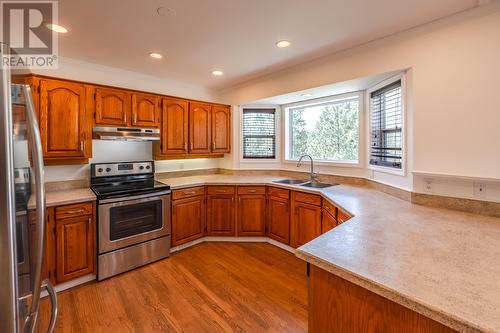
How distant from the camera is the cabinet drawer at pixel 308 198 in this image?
2.90m

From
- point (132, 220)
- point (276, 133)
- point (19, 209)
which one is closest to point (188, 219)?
point (132, 220)

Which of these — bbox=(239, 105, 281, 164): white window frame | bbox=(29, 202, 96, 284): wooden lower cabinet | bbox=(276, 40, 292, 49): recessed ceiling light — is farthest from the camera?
bbox=(239, 105, 281, 164): white window frame

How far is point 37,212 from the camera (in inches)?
38.0

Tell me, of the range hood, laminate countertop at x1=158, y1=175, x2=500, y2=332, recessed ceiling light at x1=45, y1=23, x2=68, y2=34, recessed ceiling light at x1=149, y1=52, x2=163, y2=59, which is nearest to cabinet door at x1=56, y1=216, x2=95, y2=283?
the range hood

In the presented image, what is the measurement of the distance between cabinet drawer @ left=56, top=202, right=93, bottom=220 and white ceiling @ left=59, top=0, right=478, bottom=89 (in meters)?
1.65

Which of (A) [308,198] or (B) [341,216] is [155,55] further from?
(B) [341,216]

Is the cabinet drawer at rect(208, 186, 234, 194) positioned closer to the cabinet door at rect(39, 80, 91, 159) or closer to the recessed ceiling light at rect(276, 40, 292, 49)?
the cabinet door at rect(39, 80, 91, 159)

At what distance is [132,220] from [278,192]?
6.21ft

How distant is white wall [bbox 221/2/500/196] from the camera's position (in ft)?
5.87

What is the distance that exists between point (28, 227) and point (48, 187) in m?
2.31

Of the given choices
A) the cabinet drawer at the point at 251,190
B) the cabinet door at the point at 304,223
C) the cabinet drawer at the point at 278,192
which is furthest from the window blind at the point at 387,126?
the cabinet drawer at the point at 251,190

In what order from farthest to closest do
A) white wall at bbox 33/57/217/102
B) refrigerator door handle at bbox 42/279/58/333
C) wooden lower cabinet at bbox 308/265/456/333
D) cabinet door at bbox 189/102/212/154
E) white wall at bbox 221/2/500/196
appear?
cabinet door at bbox 189/102/212/154, white wall at bbox 33/57/217/102, white wall at bbox 221/2/500/196, refrigerator door handle at bbox 42/279/58/333, wooden lower cabinet at bbox 308/265/456/333

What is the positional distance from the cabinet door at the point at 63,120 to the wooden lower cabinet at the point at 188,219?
49.9 inches

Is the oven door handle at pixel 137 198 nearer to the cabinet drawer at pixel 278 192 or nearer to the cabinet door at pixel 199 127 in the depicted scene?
the cabinet door at pixel 199 127
